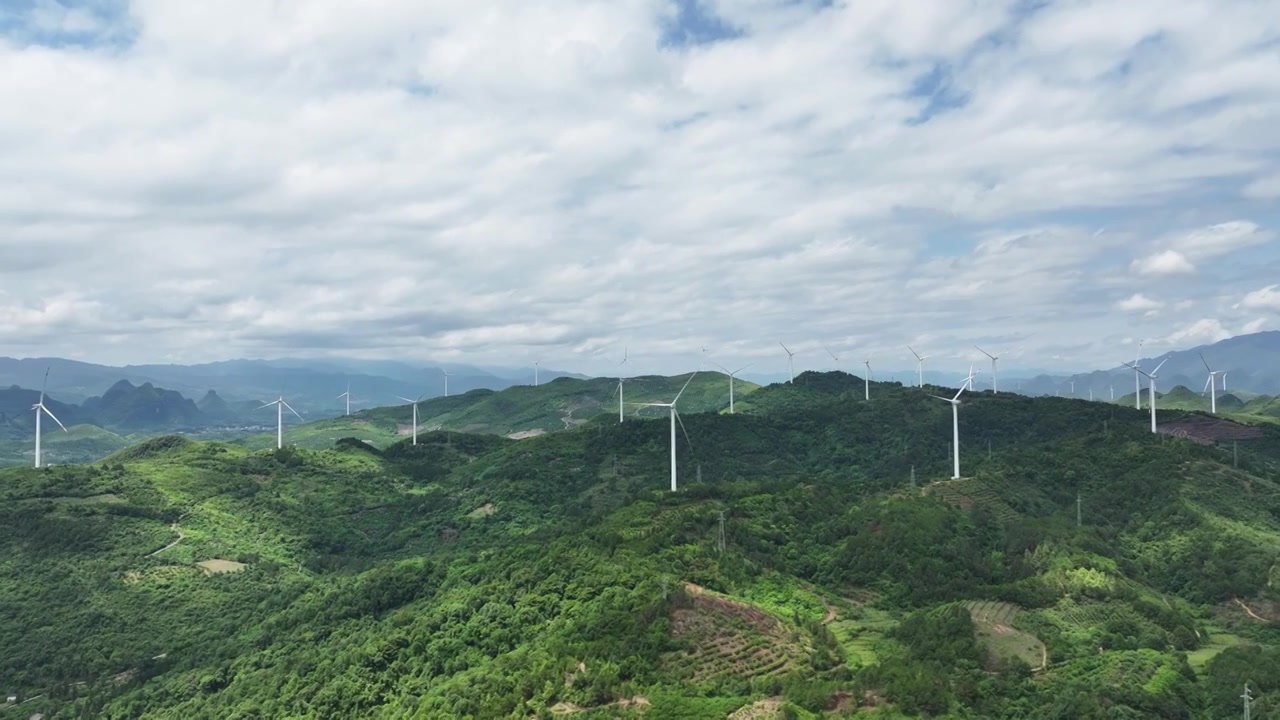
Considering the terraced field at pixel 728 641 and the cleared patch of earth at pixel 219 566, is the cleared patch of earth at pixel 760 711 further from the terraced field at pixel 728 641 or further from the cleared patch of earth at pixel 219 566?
the cleared patch of earth at pixel 219 566

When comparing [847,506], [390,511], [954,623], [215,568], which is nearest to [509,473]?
[390,511]

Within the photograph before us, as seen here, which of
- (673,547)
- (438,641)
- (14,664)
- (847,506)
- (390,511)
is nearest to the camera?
(438,641)

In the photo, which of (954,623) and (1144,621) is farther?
(1144,621)

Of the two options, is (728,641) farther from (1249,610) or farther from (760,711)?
(1249,610)

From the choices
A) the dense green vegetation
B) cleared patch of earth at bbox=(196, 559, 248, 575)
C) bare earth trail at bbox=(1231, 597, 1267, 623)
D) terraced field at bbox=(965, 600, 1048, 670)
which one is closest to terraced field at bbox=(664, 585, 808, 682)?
the dense green vegetation

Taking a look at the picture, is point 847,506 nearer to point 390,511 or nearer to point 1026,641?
point 1026,641

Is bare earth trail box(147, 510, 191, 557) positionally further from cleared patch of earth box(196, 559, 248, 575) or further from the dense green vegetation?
cleared patch of earth box(196, 559, 248, 575)
